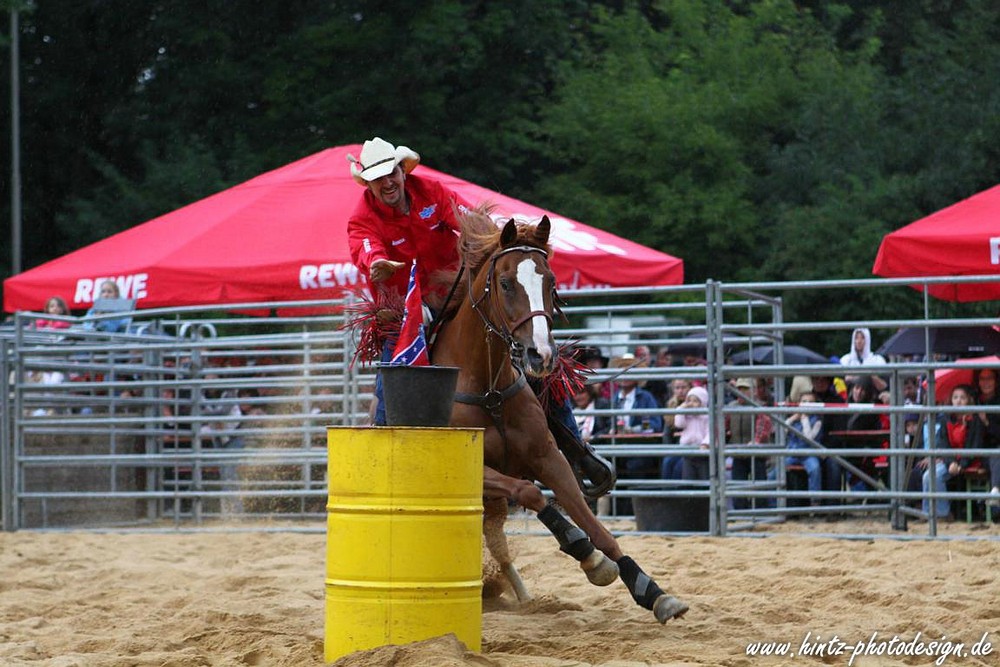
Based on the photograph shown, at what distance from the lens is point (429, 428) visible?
209 inches

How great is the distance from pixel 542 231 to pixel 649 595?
65.3 inches

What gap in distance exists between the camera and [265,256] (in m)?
12.1

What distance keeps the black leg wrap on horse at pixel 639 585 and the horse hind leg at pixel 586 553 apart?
4cm

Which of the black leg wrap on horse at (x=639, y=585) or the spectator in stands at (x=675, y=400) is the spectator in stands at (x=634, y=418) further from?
the black leg wrap on horse at (x=639, y=585)

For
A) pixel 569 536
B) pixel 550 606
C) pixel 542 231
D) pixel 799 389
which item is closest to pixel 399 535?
pixel 569 536

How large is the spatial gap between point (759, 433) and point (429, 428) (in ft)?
24.5

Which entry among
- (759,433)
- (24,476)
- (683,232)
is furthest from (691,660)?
(683,232)

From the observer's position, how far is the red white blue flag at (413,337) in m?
6.45

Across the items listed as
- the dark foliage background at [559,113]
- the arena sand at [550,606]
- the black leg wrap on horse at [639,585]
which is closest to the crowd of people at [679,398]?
the arena sand at [550,606]

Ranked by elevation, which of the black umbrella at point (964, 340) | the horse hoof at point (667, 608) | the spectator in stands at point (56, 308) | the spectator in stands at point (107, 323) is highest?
the spectator in stands at point (56, 308)

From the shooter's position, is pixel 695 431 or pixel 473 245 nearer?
pixel 473 245

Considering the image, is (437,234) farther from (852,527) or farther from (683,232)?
(683,232)

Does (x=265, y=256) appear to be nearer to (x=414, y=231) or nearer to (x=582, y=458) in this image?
(x=414, y=231)

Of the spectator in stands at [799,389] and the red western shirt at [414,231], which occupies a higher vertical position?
the red western shirt at [414,231]
